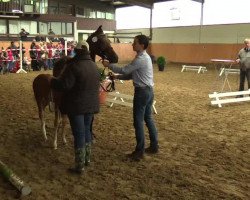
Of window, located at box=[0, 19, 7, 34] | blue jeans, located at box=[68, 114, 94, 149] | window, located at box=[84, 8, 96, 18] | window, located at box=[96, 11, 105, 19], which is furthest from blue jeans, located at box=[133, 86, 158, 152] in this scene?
window, located at box=[96, 11, 105, 19]

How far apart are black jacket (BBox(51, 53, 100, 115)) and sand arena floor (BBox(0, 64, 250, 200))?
0.93 m

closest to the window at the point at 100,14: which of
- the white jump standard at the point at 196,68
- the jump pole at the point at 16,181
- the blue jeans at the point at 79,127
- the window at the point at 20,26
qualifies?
the window at the point at 20,26

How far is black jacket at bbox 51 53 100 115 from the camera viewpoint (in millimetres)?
4164

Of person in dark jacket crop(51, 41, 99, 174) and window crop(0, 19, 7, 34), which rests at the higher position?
window crop(0, 19, 7, 34)

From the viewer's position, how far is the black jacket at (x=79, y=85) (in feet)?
13.7

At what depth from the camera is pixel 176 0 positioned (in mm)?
30641

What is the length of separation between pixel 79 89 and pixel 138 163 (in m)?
1.51

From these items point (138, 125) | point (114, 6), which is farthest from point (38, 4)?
point (138, 125)

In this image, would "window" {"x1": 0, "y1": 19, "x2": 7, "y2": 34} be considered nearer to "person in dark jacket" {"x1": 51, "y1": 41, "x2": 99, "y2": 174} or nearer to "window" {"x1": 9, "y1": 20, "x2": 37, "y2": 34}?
"window" {"x1": 9, "y1": 20, "x2": 37, "y2": 34}

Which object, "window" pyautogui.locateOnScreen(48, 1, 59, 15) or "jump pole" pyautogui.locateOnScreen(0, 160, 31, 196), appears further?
"window" pyautogui.locateOnScreen(48, 1, 59, 15)

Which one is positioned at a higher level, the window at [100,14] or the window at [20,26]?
the window at [100,14]

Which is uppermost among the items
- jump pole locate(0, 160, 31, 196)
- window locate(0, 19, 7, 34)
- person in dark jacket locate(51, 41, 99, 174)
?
window locate(0, 19, 7, 34)

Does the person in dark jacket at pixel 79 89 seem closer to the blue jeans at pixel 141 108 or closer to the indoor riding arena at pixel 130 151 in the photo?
the indoor riding arena at pixel 130 151

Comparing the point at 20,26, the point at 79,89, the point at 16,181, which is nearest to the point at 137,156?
the point at 79,89
